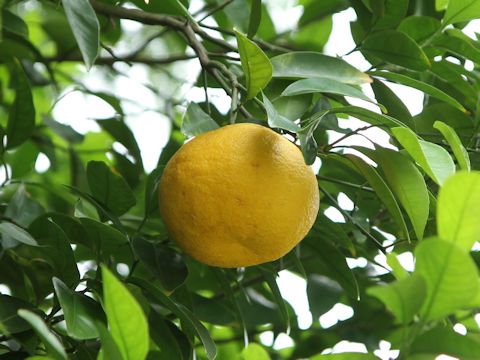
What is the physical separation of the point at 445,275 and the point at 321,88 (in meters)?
0.36

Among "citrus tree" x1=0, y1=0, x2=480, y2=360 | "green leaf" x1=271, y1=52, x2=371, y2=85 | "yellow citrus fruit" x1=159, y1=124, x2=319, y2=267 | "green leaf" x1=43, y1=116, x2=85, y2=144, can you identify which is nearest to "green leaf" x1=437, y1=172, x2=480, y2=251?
"citrus tree" x1=0, y1=0, x2=480, y2=360

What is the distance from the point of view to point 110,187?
1156 mm

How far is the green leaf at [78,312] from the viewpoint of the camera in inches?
34.2

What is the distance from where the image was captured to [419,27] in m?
1.22

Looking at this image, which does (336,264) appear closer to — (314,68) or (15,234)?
(314,68)

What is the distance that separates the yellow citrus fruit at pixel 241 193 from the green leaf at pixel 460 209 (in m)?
0.28

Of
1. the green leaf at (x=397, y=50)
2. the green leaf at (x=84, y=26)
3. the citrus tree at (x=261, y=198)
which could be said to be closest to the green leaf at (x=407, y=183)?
the citrus tree at (x=261, y=198)

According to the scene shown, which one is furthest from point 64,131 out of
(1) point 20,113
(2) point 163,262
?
(2) point 163,262

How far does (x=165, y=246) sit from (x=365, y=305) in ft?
2.00

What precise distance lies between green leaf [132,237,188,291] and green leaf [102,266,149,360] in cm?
37

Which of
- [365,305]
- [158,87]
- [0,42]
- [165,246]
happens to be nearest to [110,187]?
[165,246]

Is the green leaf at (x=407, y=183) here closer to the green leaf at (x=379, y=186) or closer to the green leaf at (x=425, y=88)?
the green leaf at (x=379, y=186)

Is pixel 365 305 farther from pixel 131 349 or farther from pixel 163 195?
pixel 131 349

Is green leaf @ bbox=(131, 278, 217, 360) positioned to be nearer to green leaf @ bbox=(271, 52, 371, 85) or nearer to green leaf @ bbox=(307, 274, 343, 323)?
green leaf @ bbox=(271, 52, 371, 85)
